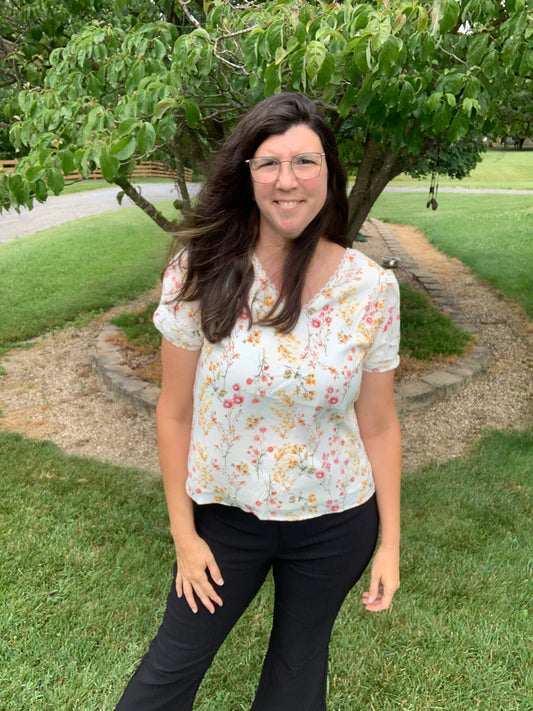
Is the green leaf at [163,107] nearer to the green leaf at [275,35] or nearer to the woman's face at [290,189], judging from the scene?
the green leaf at [275,35]

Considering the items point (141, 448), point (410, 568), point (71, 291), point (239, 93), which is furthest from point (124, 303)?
point (410, 568)

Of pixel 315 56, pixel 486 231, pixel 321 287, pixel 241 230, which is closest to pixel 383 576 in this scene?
pixel 321 287

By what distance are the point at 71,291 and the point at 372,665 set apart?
24.1 feet

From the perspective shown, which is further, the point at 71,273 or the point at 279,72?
the point at 71,273

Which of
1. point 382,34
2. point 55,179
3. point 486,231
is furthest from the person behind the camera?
point 486,231

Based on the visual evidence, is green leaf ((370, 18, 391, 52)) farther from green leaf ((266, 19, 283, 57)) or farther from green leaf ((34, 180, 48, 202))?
green leaf ((34, 180, 48, 202))

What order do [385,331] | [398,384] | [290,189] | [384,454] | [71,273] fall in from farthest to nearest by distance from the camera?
[71,273] < [398,384] < [384,454] < [385,331] < [290,189]

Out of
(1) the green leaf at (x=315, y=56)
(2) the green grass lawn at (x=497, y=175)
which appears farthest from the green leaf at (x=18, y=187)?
(2) the green grass lawn at (x=497, y=175)

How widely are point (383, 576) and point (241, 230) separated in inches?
40.0

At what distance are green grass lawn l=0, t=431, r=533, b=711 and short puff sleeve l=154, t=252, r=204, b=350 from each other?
1627 millimetres

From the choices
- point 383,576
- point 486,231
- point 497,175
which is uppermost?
point 383,576

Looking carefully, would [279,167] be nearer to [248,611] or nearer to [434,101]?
[434,101]

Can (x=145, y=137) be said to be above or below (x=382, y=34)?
below

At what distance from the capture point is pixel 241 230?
→ 154 cm
